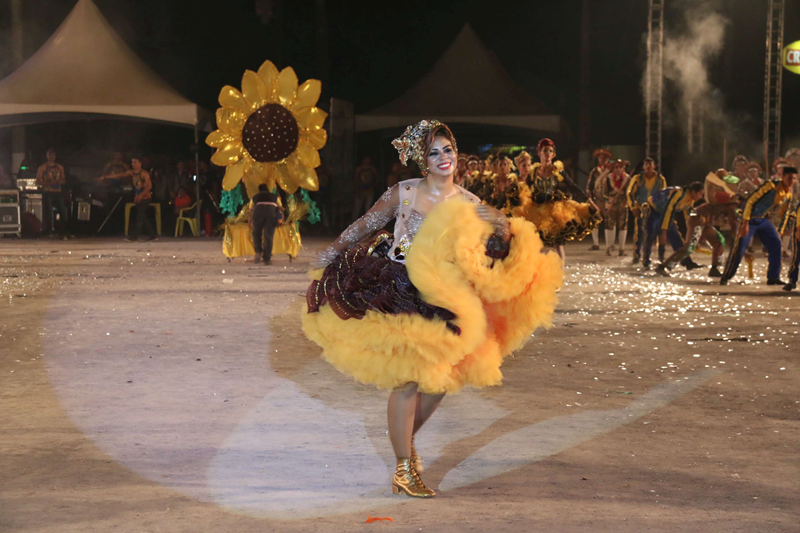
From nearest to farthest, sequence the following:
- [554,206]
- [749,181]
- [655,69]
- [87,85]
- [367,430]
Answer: [367,430], [554,206], [749,181], [87,85], [655,69]

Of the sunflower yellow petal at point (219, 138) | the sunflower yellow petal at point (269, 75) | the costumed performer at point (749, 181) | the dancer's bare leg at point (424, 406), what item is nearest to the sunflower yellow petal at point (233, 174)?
the sunflower yellow petal at point (219, 138)

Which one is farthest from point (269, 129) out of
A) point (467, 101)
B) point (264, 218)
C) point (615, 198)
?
point (467, 101)

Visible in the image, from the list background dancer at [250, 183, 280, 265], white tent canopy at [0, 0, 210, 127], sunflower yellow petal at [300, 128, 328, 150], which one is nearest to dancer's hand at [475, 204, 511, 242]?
sunflower yellow petal at [300, 128, 328, 150]

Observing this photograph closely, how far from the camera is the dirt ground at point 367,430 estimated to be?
14.6 feet

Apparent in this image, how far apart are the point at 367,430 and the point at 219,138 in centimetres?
1029

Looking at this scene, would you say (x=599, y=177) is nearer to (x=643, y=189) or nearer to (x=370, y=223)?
(x=643, y=189)

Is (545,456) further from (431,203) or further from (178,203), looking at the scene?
(178,203)

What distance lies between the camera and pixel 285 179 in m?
16.0

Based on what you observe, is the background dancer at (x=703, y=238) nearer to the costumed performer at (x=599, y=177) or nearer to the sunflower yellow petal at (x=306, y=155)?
the costumed performer at (x=599, y=177)

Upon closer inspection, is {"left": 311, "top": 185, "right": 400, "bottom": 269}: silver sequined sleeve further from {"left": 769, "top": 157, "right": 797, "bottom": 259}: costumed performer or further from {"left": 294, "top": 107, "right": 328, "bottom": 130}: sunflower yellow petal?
{"left": 769, "top": 157, "right": 797, "bottom": 259}: costumed performer

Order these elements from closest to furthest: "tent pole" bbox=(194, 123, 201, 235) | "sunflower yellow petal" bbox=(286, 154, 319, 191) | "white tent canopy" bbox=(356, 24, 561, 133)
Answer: "sunflower yellow petal" bbox=(286, 154, 319, 191)
"tent pole" bbox=(194, 123, 201, 235)
"white tent canopy" bbox=(356, 24, 561, 133)

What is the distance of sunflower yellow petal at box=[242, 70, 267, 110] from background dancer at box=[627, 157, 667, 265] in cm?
624

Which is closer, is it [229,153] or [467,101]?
[229,153]

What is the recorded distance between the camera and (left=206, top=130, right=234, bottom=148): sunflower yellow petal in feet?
51.0
